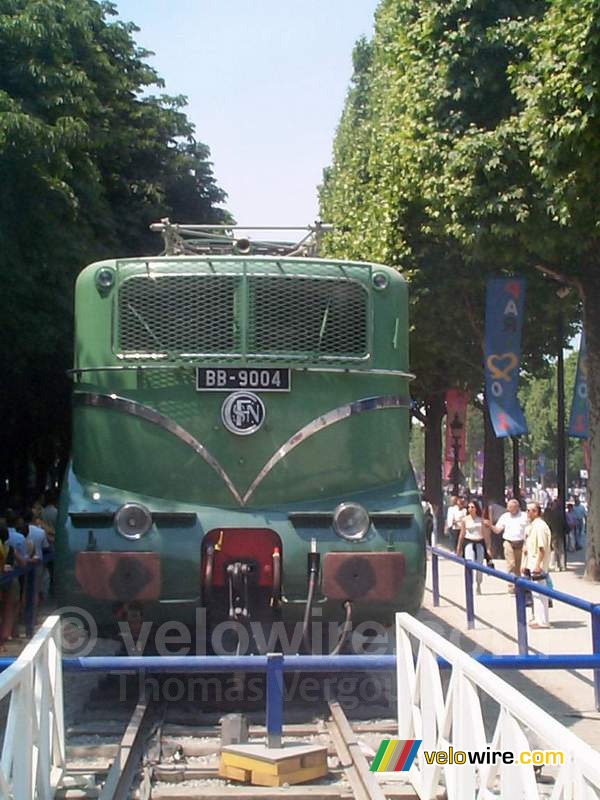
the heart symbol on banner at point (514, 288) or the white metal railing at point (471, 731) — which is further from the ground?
the heart symbol on banner at point (514, 288)

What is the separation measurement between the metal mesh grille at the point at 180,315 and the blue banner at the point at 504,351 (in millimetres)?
13829

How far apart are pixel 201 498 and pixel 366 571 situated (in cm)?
139

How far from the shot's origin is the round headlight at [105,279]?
932cm

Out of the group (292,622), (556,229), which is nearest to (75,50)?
(556,229)

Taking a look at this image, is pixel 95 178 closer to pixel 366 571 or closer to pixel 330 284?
pixel 330 284

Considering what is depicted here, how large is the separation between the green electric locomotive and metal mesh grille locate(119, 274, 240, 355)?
0.04 feet

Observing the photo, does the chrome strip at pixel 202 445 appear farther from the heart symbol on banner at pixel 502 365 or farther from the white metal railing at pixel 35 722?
the heart symbol on banner at pixel 502 365

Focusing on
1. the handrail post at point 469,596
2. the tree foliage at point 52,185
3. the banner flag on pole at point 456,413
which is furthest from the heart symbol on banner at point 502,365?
the banner flag on pole at point 456,413

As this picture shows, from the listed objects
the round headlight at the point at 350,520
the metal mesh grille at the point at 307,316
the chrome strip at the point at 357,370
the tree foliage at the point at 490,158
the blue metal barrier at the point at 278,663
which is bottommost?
the blue metal barrier at the point at 278,663

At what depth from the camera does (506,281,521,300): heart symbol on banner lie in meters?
22.5

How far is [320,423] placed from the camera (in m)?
9.16

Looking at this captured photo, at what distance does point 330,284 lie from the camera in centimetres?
938

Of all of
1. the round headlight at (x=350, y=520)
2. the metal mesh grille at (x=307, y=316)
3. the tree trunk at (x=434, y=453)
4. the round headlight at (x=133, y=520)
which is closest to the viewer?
the round headlight at (x=133, y=520)

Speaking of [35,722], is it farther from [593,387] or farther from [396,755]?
[593,387]
